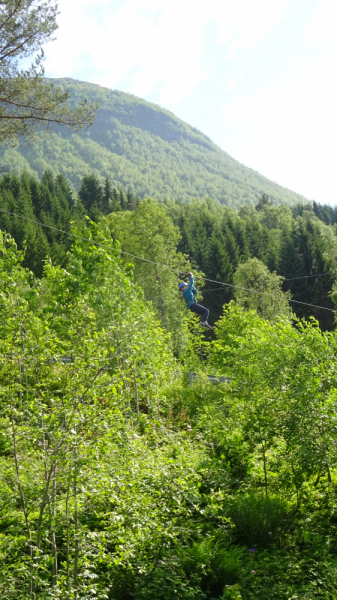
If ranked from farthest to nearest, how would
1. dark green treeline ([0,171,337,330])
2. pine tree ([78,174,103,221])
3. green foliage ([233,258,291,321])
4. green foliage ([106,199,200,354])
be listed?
1. pine tree ([78,174,103,221])
2. dark green treeline ([0,171,337,330])
3. green foliage ([233,258,291,321])
4. green foliage ([106,199,200,354])

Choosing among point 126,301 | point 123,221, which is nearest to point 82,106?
point 126,301

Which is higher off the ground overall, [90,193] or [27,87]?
[90,193]

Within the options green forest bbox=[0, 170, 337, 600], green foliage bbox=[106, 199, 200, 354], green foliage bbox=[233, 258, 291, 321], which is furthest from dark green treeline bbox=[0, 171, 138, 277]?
green forest bbox=[0, 170, 337, 600]

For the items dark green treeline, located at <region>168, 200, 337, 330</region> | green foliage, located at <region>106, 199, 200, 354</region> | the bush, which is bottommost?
the bush

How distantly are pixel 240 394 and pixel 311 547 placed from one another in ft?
18.6

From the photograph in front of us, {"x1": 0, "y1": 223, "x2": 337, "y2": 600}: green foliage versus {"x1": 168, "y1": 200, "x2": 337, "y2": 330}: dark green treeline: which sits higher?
{"x1": 168, "y1": 200, "x2": 337, "y2": 330}: dark green treeline

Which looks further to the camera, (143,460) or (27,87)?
(27,87)

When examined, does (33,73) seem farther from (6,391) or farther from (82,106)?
(6,391)

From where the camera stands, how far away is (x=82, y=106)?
12.5 metres

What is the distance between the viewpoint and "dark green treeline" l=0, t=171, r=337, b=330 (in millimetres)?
41219

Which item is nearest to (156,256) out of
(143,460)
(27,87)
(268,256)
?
(27,87)

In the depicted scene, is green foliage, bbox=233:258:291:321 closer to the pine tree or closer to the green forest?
the green forest

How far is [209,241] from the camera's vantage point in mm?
49812

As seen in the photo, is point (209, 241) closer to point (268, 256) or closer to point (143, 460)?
point (268, 256)
